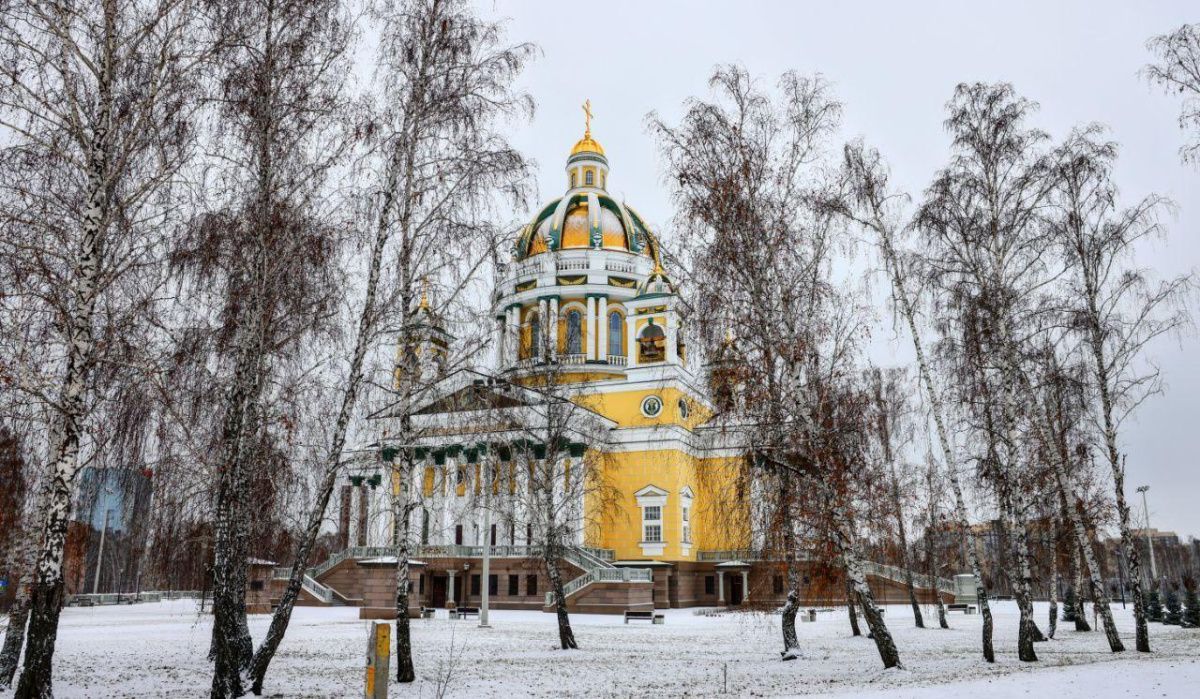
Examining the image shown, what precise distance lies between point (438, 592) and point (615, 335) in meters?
21.3

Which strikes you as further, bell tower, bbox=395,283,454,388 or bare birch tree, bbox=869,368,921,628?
bare birch tree, bbox=869,368,921,628

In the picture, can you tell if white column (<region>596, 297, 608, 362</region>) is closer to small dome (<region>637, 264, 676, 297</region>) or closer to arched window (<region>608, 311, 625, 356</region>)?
arched window (<region>608, 311, 625, 356</region>)

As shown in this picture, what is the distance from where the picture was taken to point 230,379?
1212cm

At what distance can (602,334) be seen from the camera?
55750mm

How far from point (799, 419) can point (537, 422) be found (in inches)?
1045

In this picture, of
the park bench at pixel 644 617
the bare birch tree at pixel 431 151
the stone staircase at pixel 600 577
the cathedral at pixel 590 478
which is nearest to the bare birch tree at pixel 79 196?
the bare birch tree at pixel 431 151

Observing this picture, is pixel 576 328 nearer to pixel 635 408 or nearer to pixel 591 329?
pixel 591 329

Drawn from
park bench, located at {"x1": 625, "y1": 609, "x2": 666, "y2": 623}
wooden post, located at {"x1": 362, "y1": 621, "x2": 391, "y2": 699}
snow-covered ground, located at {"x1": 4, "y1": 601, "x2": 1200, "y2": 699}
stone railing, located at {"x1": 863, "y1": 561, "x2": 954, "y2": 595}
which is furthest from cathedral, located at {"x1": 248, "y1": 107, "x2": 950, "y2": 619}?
wooden post, located at {"x1": 362, "y1": 621, "x2": 391, "y2": 699}

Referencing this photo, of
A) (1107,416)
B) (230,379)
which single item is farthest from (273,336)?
(1107,416)

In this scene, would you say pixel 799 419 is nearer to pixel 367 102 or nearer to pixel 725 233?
pixel 725 233

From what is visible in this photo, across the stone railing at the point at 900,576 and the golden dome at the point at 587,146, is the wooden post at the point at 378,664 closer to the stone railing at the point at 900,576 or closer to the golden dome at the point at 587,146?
the stone railing at the point at 900,576

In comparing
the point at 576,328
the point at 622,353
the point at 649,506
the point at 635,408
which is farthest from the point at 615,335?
the point at 649,506

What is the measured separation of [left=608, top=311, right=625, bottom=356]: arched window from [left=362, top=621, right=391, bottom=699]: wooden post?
49.3 m

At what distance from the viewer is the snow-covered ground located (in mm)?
12539
